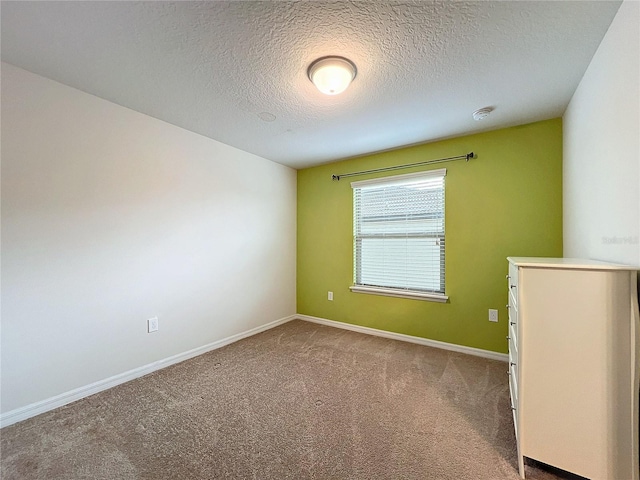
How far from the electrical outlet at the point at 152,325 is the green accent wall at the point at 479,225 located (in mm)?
2167

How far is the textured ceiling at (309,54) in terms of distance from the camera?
131 cm

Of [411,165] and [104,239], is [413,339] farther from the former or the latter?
[104,239]

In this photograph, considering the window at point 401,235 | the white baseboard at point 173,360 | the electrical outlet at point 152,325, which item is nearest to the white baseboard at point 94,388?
the white baseboard at point 173,360

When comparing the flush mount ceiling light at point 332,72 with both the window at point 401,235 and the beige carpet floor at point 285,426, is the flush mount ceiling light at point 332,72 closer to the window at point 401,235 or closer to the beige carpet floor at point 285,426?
the window at point 401,235

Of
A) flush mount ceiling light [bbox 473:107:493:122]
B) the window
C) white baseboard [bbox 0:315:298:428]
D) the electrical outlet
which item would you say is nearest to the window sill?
the window

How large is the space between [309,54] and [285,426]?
230 cm

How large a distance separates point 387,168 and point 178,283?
266cm

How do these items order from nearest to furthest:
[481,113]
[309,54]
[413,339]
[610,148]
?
[610,148] < [309,54] < [481,113] < [413,339]

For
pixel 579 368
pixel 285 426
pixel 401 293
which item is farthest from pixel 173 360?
pixel 579 368

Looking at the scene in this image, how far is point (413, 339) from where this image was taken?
3078 mm

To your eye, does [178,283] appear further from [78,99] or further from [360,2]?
[360,2]

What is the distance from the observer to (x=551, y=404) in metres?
1.28

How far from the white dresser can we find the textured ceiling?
1273 mm

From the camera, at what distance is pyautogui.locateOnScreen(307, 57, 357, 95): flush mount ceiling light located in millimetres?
1613
